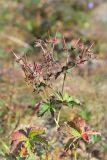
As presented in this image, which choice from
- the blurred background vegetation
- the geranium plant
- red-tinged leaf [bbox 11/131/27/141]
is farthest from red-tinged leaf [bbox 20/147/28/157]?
the blurred background vegetation

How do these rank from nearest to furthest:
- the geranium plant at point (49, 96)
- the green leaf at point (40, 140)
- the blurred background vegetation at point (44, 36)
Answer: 1. the geranium plant at point (49, 96)
2. the green leaf at point (40, 140)
3. the blurred background vegetation at point (44, 36)

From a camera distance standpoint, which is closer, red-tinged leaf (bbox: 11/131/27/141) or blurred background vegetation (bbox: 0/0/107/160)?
red-tinged leaf (bbox: 11/131/27/141)

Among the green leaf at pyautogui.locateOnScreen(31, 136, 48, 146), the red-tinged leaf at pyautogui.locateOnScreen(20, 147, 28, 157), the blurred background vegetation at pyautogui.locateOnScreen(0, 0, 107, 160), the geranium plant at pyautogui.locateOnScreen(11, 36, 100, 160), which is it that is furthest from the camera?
the blurred background vegetation at pyautogui.locateOnScreen(0, 0, 107, 160)

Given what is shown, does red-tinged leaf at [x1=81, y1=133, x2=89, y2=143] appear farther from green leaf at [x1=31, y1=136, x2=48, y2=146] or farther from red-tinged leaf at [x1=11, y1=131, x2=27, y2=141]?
red-tinged leaf at [x1=11, y1=131, x2=27, y2=141]

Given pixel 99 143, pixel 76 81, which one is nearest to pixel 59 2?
pixel 76 81

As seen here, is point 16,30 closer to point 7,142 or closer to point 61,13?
point 61,13

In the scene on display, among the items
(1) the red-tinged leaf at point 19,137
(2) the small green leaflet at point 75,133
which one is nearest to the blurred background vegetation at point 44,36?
(1) the red-tinged leaf at point 19,137

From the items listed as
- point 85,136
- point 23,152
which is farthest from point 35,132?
point 85,136

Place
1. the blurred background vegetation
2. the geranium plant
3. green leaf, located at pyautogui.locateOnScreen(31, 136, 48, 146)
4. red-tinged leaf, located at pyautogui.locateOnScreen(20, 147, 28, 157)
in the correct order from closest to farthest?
the geranium plant → green leaf, located at pyautogui.locateOnScreen(31, 136, 48, 146) → red-tinged leaf, located at pyautogui.locateOnScreen(20, 147, 28, 157) → the blurred background vegetation

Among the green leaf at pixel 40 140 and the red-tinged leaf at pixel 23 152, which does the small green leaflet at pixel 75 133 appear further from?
the red-tinged leaf at pixel 23 152
